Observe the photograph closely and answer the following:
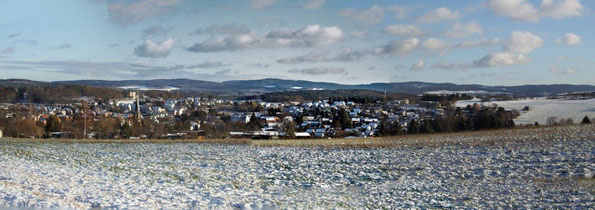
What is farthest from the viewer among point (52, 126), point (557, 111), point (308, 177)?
point (557, 111)

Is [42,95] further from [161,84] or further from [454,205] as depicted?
[454,205]

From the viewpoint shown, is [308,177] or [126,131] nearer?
[308,177]

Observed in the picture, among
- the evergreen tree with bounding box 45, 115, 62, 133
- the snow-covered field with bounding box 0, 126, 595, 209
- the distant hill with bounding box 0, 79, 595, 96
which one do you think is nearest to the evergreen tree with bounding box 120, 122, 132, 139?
the evergreen tree with bounding box 45, 115, 62, 133

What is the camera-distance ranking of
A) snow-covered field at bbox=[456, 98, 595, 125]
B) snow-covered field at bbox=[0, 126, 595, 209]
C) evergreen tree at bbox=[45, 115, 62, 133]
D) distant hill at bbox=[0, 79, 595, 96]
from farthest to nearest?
distant hill at bbox=[0, 79, 595, 96] < snow-covered field at bbox=[456, 98, 595, 125] < evergreen tree at bbox=[45, 115, 62, 133] < snow-covered field at bbox=[0, 126, 595, 209]

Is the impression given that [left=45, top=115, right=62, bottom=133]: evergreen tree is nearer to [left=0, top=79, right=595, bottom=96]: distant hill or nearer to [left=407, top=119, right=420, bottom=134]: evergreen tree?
[left=407, top=119, right=420, bottom=134]: evergreen tree

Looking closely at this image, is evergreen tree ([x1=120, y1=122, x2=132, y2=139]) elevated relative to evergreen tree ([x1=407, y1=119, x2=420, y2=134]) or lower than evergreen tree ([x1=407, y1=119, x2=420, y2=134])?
lower

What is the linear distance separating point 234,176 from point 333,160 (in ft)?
20.6

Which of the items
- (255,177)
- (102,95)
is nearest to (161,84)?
(102,95)

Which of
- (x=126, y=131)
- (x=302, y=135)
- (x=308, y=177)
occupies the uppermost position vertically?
(x=308, y=177)

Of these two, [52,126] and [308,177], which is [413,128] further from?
[52,126]

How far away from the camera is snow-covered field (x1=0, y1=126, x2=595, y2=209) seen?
12.0 m

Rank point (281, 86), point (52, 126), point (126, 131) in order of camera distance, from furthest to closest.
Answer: point (281, 86)
point (126, 131)
point (52, 126)

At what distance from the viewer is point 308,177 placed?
651 inches

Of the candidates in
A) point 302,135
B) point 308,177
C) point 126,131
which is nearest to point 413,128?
point 302,135
